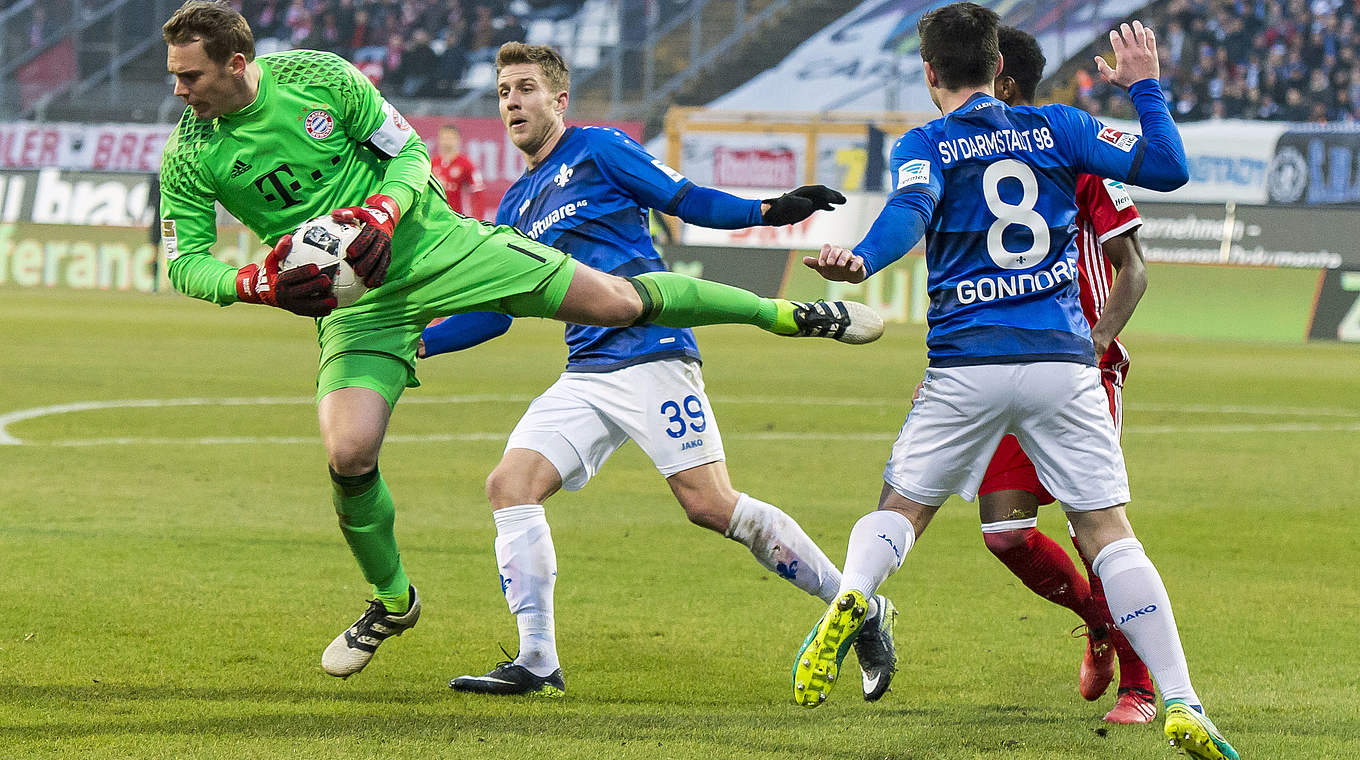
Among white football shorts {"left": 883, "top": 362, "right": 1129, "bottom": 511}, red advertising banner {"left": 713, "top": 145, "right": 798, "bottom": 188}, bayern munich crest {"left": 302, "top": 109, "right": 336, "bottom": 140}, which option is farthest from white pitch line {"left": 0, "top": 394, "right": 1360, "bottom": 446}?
red advertising banner {"left": 713, "top": 145, "right": 798, "bottom": 188}

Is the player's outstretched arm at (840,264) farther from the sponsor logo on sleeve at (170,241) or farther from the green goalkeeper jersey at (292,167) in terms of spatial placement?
the sponsor logo on sleeve at (170,241)

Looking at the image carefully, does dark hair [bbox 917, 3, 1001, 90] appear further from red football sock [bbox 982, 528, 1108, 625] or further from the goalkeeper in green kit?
red football sock [bbox 982, 528, 1108, 625]

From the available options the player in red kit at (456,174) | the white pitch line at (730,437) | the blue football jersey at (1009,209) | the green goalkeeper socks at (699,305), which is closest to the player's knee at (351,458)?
the green goalkeeper socks at (699,305)

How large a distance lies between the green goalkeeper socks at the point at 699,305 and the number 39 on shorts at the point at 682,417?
252 millimetres

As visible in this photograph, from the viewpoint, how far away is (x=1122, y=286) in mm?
4773

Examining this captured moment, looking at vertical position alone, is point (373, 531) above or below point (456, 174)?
above

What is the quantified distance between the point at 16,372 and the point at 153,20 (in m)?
23.3

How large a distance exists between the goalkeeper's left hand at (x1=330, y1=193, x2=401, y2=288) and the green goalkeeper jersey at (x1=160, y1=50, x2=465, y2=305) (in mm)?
236

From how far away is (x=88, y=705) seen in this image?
4371 millimetres

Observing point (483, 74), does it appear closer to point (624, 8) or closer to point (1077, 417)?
point (624, 8)

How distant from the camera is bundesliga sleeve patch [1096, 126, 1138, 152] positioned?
4.09m

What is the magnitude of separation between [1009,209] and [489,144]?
26289 mm

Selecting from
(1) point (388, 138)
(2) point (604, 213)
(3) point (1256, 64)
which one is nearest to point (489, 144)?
(3) point (1256, 64)

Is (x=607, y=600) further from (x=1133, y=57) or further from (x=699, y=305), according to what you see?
(x=1133, y=57)
